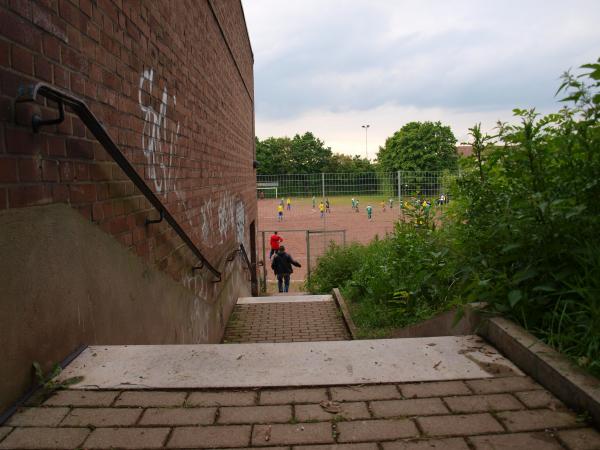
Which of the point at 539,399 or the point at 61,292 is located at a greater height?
the point at 61,292

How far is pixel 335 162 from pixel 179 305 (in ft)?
222

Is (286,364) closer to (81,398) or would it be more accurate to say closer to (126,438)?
(126,438)

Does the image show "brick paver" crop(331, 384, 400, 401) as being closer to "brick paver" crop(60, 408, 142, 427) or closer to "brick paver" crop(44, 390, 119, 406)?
"brick paver" crop(60, 408, 142, 427)

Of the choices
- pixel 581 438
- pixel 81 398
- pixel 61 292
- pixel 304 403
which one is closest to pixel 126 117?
pixel 61 292

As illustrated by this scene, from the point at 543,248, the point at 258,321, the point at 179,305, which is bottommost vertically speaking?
the point at 258,321

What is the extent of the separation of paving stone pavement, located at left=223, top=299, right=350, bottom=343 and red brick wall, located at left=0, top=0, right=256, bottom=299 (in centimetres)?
102

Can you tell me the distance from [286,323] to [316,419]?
198 inches

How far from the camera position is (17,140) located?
184 cm

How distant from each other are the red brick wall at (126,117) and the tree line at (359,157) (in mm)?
48216

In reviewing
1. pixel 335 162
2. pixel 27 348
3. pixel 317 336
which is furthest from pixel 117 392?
pixel 335 162

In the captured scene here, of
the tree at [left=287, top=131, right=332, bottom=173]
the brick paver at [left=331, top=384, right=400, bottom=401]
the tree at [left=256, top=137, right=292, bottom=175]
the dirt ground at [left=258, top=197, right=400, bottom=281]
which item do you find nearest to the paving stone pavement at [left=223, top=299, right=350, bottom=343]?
the brick paver at [left=331, top=384, right=400, bottom=401]

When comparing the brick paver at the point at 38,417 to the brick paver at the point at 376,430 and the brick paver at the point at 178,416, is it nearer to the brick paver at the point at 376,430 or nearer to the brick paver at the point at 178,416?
the brick paver at the point at 178,416

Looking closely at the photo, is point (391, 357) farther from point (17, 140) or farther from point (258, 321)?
point (258, 321)

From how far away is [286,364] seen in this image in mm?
2188
